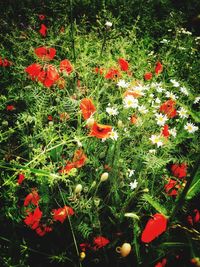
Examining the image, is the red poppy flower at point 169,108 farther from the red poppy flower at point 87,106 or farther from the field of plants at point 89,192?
the red poppy flower at point 87,106

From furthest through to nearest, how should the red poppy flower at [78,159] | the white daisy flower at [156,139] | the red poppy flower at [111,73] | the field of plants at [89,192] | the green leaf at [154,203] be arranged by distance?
the red poppy flower at [111,73] < the white daisy flower at [156,139] < the red poppy flower at [78,159] < the field of plants at [89,192] < the green leaf at [154,203]

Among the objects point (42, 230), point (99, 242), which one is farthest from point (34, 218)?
point (99, 242)

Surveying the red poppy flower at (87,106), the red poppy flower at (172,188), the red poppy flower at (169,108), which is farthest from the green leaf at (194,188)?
the red poppy flower at (169,108)

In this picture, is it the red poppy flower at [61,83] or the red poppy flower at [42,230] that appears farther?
the red poppy flower at [61,83]

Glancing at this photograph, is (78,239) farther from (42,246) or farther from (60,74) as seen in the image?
(60,74)

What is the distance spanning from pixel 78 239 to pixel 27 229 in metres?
0.28

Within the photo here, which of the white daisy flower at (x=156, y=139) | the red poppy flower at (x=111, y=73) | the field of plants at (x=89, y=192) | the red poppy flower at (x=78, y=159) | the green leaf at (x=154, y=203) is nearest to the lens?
the green leaf at (x=154, y=203)

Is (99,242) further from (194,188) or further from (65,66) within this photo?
(65,66)

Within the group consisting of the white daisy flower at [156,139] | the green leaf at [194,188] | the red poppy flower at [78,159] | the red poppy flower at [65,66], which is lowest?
the red poppy flower at [78,159]

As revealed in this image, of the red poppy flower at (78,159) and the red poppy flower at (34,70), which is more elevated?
the red poppy flower at (34,70)

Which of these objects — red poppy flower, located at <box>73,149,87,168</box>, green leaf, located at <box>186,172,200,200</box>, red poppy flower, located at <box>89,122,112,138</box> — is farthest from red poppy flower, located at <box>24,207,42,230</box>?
green leaf, located at <box>186,172,200,200</box>

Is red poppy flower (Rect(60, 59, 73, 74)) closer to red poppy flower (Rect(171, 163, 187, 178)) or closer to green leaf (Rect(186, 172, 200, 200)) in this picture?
red poppy flower (Rect(171, 163, 187, 178))

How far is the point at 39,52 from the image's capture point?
1826mm

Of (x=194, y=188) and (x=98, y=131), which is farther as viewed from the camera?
(x=98, y=131)
